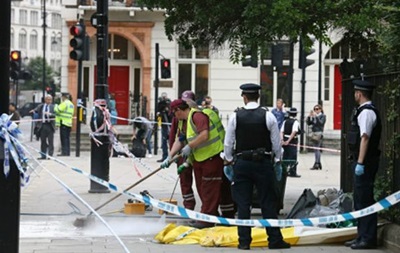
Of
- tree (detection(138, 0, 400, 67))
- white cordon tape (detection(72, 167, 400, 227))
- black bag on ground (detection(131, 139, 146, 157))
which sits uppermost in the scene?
tree (detection(138, 0, 400, 67))

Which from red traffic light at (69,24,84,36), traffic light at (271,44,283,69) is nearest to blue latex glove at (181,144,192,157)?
red traffic light at (69,24,84,36)

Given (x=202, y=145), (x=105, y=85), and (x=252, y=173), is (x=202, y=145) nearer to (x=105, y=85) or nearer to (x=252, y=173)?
(x=252, y=173)

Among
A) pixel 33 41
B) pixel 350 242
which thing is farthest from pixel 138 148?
pixel 33 41

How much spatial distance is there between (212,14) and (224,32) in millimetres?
827

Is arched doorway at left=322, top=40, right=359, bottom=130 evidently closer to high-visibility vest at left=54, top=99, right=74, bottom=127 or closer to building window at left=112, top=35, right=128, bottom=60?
building window at left=112, top=35, right=128, bottom=60

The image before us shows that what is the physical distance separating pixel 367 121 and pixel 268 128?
3.44 feet

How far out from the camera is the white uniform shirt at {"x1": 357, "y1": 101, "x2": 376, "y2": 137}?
10.7 meters

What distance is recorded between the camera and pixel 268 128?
430 inches

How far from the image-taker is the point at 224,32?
47.6 ft

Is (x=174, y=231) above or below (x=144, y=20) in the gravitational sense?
below

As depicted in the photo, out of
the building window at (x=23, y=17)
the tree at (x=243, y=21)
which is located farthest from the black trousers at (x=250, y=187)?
the building window at (x=23, y=17)

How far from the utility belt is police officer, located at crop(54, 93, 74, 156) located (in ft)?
62.8

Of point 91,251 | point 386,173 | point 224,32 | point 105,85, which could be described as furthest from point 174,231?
point 105,85

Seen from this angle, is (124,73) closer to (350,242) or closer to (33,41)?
(350,242)
